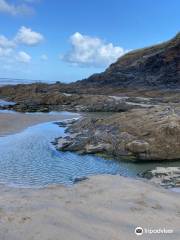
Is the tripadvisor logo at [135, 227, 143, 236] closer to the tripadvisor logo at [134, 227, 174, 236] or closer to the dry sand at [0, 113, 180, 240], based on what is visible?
the tripadvisor logo at [134, 227, 174, 236]

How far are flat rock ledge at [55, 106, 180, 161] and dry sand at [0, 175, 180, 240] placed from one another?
22.8ft

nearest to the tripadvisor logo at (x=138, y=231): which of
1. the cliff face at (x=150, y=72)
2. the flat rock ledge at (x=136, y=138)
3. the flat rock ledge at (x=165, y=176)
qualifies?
the flat rock ledge at (x=165, y=176)

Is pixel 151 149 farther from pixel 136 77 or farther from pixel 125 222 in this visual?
pixel 136 77

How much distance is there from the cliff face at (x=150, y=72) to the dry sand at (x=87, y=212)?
184ft

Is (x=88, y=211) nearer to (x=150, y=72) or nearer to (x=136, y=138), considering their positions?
(x=136, y=138)

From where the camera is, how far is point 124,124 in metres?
22.2

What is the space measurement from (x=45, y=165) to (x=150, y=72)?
58850 mm

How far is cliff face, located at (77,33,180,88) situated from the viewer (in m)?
69.1

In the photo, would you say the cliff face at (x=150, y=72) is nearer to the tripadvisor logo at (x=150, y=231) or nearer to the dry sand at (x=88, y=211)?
the dry sand at (x=88, y=211)

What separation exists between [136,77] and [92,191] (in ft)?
209

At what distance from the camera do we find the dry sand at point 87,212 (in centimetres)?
743

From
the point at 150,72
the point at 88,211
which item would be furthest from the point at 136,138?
the point at 150,72

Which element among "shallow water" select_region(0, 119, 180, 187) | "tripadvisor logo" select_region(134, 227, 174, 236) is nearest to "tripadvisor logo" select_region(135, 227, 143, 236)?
"tripadvisor logo" select_region(134, 227, 174, 236)

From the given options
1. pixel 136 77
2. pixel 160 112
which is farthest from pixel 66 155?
pixel 136 77
